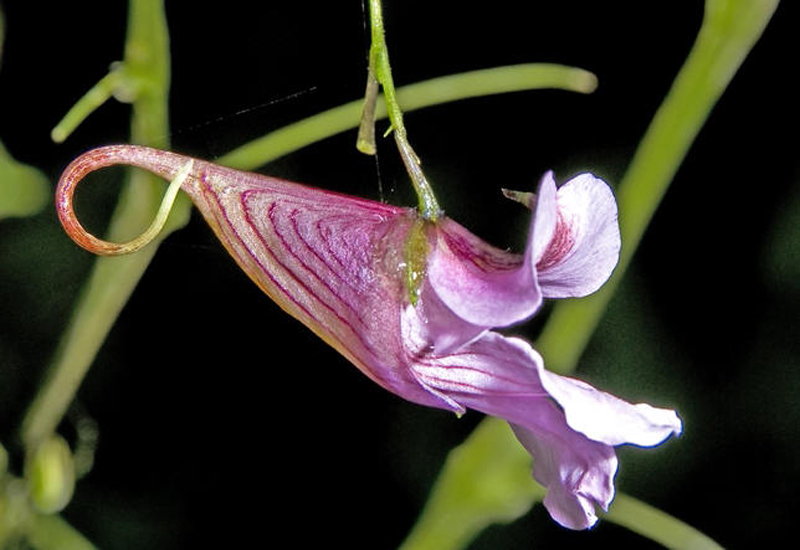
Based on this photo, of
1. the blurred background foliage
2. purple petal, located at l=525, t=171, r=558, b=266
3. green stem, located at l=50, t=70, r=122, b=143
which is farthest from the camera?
the blurred background foliage

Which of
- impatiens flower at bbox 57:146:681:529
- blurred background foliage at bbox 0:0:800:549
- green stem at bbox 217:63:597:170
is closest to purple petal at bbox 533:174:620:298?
impatiens flower at bbox 57:146:681:529

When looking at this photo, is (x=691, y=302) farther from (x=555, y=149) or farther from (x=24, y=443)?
(x=24, y=443)

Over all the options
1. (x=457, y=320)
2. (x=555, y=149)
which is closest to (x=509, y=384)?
(x=457, y=320)

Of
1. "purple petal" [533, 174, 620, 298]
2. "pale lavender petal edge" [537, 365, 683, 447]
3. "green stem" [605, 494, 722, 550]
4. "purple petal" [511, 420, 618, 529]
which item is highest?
"purple petal" [533, 174, 620, 298]

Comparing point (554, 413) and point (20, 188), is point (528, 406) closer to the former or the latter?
point (554, 413)

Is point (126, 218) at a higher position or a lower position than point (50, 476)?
higher

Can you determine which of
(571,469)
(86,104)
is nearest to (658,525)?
(571,469)

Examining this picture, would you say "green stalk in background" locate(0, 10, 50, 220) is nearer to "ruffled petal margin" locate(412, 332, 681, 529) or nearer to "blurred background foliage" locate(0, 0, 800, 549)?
"blurred background foliage" locate(0, 0, 800, 549)
